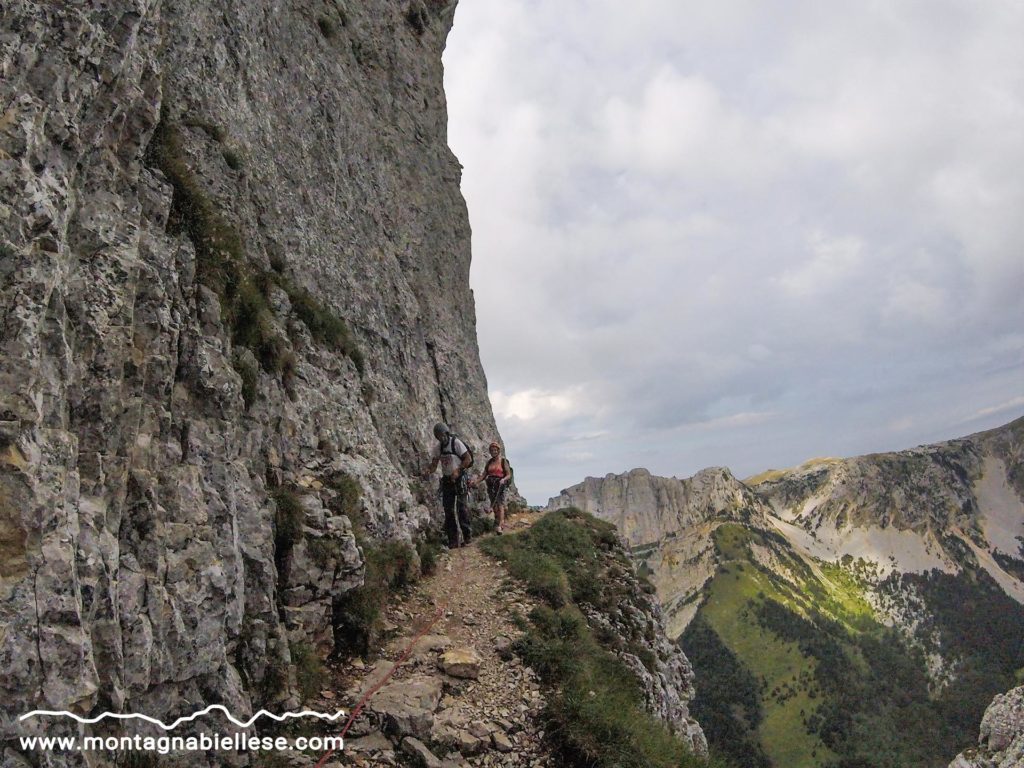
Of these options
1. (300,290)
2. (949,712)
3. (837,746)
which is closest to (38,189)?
(300,290)

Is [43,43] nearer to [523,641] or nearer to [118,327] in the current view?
[118,327]

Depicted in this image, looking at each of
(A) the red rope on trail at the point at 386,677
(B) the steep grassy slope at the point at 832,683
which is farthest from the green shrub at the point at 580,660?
(B) the steep grassy slope at the point at 832,683

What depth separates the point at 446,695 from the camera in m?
10.1

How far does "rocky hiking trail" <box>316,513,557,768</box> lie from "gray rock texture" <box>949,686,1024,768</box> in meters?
50.8

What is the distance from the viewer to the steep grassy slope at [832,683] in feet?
438

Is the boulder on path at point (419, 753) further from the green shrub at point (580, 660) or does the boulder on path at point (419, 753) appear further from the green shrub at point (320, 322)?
the green shrub at point (320, 322)

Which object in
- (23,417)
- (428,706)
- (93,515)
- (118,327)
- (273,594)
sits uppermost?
(118,327)

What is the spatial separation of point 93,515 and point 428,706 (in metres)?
6.04

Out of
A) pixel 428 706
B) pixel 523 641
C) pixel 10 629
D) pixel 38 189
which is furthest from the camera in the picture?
pixel 523 641

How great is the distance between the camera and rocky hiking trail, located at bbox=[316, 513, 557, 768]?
28.3ft

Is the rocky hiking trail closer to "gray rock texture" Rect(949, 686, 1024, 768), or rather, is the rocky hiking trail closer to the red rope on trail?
the red rope on trail

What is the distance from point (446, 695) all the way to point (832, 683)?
7317 inches

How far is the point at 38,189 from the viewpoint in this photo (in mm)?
6758

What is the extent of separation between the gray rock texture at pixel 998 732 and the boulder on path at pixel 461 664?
169 feet
